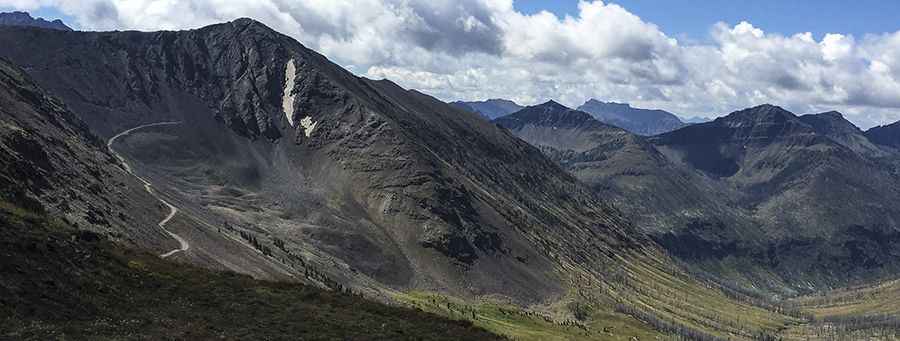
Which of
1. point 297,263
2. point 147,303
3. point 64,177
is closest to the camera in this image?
point 147,303

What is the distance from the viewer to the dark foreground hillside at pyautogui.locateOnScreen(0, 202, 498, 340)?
5162 cm

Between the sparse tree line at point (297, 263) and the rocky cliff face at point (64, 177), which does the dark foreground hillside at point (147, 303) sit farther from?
the sparse tree line at point (297, 263)

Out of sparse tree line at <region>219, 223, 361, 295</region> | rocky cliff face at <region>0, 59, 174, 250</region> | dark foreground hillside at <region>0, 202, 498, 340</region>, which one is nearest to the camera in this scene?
dark foreground hillside at <region>0, 202, 498, 340</region>

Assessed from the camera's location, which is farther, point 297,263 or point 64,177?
point 297,263

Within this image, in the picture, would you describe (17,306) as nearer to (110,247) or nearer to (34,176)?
(110,247)

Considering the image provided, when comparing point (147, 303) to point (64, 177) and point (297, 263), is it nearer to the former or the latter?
point (64, 177)

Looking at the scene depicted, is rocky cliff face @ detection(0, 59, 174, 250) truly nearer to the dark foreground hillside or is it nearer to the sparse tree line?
the sparse tree line

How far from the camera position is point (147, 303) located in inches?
2408

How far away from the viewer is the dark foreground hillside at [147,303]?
51.6 m

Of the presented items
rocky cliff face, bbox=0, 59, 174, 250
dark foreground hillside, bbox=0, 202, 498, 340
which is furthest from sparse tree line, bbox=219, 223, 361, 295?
dark foreground hillside, bbox=0, 202, 498, 340

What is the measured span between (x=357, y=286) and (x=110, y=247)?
120m

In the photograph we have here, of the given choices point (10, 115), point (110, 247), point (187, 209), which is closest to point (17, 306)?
point (110, 247)

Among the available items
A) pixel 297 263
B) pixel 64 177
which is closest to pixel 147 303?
pixel 64 177

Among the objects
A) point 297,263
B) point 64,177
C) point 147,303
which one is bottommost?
point 297,263
